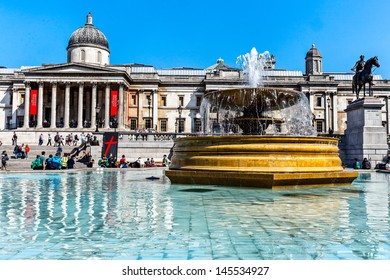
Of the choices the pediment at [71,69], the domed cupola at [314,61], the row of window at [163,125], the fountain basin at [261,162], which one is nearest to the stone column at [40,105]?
the pediment at [71,69]

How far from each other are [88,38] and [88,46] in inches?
54.1

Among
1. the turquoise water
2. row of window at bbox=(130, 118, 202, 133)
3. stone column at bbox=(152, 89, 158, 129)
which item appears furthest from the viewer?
row of window at bbox=(130, 118, 202, 133)

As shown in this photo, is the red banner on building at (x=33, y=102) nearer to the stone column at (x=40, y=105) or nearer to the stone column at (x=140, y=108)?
the stone column at (x=40, y=105)

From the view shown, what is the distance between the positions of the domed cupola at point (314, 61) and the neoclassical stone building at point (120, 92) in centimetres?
12

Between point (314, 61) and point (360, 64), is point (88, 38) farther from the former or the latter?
point (360, 64)

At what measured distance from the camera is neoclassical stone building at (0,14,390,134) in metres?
53.1

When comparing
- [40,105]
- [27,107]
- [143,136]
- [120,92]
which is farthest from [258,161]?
[27,107]

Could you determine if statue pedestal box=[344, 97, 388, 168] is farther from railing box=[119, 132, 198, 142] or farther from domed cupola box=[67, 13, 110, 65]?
domed cupola box=[67, 13, 110, 65]

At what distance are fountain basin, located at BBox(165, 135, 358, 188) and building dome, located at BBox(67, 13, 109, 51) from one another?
5361 cm

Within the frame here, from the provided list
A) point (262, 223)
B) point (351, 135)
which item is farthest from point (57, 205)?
point (351, 135)

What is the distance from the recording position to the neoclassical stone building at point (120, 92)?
53.1 metres

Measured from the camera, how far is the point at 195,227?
5.11 metres

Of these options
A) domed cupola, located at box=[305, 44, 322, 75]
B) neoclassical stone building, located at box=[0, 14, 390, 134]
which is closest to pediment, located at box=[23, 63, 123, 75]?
neoclassical stone building, located at box=[0, 14, 390, 134]
